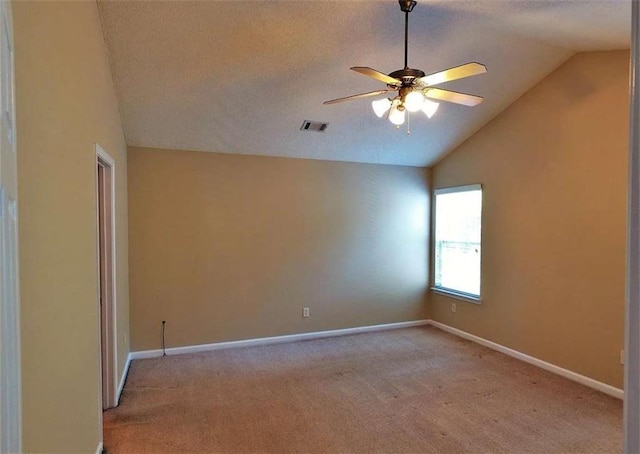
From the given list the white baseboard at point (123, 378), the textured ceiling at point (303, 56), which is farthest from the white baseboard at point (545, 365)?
the white baseboard at point (123, 378)

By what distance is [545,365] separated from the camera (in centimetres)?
393

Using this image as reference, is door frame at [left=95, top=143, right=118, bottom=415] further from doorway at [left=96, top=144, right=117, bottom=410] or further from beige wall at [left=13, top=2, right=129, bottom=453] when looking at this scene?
beige wall at [left=13, top=2, right=129, bottom=453]

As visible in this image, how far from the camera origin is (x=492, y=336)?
4570mm

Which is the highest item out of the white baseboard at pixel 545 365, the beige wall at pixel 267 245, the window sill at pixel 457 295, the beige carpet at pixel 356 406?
the beige wall at pixel 267 245

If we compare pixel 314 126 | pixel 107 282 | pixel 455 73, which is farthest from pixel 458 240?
pixel 107 282

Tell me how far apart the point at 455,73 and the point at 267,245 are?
3.03 metres

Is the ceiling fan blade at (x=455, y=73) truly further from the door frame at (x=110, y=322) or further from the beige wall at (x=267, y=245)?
the beige wall at (x=267, y=245)

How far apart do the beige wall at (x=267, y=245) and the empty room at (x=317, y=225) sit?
3 centimetres

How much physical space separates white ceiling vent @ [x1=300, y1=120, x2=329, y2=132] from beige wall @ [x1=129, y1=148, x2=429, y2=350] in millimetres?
641

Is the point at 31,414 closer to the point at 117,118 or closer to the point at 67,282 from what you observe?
the point at 67,282

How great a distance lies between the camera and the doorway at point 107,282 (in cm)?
306

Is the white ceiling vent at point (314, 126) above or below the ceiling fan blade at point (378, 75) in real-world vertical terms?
above

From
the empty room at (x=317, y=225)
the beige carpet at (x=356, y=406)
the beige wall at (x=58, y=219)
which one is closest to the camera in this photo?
the beige wall at (x=58, y=219)

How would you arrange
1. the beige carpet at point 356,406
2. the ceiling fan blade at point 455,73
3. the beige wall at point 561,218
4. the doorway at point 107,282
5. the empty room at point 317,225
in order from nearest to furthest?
the empty room at point 317,225, the ceiling fan blade at point 455,73, the beige carpet at point 356,406, the doorway at point 107,282, the beige wall at point 561,218
